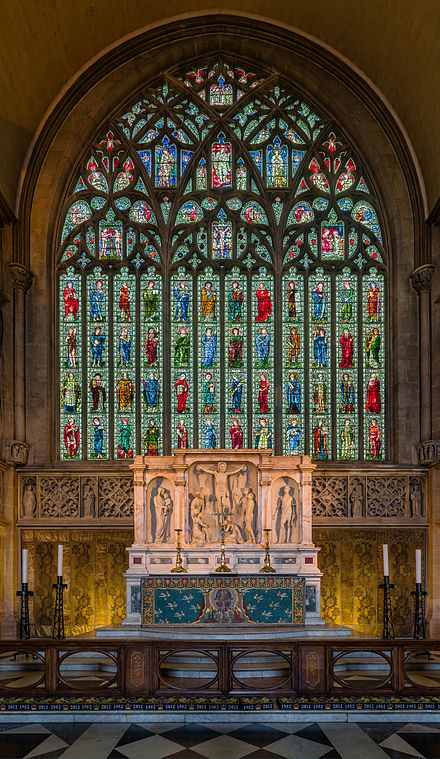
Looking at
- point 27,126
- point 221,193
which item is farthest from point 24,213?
point 221,193

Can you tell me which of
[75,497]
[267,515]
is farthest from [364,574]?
[75,497]

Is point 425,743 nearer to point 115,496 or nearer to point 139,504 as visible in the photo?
point 139,504

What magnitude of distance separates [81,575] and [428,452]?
7.39 meters

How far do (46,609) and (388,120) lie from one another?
41.1 feet

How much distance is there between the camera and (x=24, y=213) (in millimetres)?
17016

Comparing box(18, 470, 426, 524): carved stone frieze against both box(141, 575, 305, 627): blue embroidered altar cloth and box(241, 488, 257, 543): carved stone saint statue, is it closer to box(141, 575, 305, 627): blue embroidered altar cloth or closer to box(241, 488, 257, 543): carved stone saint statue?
box(241, 488, 257, 543): carved stone saint statue

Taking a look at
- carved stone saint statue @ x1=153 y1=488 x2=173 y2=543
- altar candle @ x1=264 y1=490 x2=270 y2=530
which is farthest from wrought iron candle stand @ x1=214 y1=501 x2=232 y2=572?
carved stone saint statue @ x1=153 y1=488 x2=173 y2=543

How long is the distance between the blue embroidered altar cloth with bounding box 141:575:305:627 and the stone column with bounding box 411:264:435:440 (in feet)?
17.9

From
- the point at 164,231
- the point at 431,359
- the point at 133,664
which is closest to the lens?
the point at 133,664

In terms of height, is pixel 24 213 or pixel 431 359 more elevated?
pixel 24 213

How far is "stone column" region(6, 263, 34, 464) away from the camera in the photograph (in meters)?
16.2

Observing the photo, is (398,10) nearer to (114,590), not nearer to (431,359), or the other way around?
(431,359)

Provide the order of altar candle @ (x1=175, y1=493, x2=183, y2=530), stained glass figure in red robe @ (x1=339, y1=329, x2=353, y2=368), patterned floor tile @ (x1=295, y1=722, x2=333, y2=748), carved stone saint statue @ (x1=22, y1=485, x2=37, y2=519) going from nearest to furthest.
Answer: patterned floor tile @ (x1=295, y1=722, x2=333, y2=748) < altar candle @ (x1=175, y1=493, x2=183, y2=530) < carved stone saint statue @ (x1=22, y1=485, x2=37, y2=519) < stained glass figure in red robe @ (x1=339, y1=329, x2=353, y2=368)

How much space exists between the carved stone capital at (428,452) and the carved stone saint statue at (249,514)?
3.84 m
